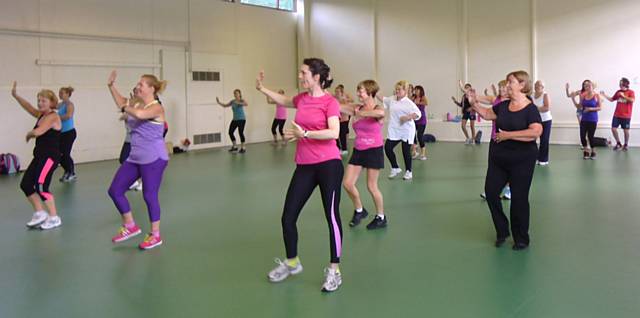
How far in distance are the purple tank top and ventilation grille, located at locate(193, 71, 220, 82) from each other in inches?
408

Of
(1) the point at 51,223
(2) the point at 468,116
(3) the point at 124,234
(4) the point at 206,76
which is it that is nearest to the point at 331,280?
(3) the point at 124,234

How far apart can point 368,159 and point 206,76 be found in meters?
10.6

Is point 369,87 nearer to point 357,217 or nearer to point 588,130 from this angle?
point 357,217

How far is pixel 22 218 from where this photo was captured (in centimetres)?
654

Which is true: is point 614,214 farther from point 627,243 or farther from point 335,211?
point 335,211

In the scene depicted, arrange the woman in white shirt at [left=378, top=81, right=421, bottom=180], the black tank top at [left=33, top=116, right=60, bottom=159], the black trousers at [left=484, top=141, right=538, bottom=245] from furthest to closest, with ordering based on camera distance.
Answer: the woman in white shirt at [left=378, top=81, right=421, bottom=180] < the black tank top at [left=33, top=116, right=60, bottom=159] < the black trousers at [left=484, top=141, right=538, bottom=245]

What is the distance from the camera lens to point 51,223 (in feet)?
19.7

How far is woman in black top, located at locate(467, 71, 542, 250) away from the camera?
4660mm

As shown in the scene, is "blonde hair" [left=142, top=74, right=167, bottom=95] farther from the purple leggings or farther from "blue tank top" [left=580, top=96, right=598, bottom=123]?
"blue tank top" [left=580, top=96, right=598, bottom=123]

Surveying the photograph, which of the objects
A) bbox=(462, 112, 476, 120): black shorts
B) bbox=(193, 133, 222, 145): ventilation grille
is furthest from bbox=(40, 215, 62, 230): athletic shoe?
bbox=(462, 112, 476, 120): black shorts

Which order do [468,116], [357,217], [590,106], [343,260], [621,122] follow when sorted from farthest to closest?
[468,116] → [621,122] → [590,106] → [357,217] → [343,260]

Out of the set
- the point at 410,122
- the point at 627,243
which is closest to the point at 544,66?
the point at 410,122

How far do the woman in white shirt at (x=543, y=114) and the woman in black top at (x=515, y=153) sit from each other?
3746mm

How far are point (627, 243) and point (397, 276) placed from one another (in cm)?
232
